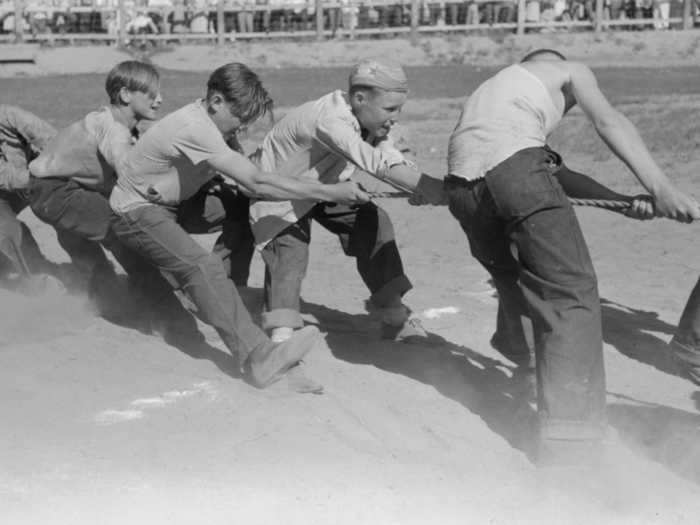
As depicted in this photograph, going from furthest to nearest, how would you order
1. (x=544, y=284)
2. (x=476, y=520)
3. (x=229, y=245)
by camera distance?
(x=229, y=245) < (x=544, y=284) < (x=476, y=520)

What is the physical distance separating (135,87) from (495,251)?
94.2 inches

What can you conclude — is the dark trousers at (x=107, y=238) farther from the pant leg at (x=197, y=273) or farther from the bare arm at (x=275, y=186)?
the bare arm at (x=275, y=186)

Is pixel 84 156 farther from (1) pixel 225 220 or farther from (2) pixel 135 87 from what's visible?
(1) pixel 225 220

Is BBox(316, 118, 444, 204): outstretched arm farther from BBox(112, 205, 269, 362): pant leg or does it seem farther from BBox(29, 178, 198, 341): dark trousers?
BBox(29, 178, 198, 341): dark trousers

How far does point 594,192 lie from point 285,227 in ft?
5.24

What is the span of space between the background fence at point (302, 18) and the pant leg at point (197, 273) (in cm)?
1836

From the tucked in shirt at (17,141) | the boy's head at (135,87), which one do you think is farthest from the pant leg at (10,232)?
the boy's head at (135,87)

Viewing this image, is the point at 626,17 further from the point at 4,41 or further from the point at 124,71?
the point at 124,71

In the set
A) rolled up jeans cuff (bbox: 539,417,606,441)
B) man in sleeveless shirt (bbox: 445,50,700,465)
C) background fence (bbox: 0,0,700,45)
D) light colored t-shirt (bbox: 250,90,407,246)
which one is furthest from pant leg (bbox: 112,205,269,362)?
background fence (bbox: 0,0,700,45)

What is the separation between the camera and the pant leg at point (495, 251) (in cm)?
574

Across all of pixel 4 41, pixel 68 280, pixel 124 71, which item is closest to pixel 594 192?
pixel 124 71

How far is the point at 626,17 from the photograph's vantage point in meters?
24.8

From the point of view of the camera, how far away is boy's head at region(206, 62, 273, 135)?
6305mm

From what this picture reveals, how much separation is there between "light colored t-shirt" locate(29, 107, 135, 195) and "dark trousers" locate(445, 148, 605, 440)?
2.58 meters
